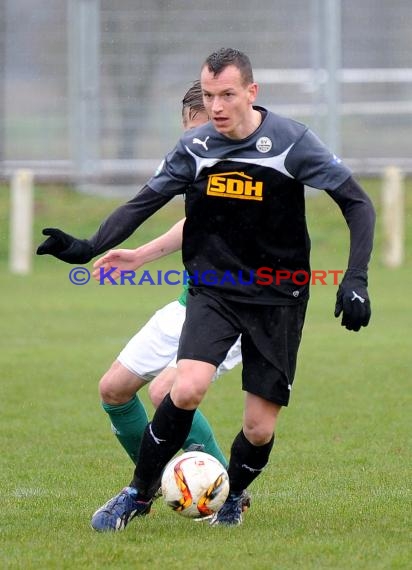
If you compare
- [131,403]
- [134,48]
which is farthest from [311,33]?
[131,403]

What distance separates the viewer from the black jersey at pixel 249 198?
494 centimetres

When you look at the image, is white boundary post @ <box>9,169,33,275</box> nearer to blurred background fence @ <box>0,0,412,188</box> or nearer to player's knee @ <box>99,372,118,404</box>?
blurred background fence @ <box>0,0,412,188</box>

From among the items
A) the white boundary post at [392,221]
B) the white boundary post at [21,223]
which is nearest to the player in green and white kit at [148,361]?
the white boundary post at [21,223]

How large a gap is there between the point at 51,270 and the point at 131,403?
13.6 metres

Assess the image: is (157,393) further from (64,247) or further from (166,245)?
(64,247)

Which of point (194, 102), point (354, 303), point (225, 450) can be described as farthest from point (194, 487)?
point (225, 450)

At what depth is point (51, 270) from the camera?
1894cm

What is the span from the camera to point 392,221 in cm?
1875

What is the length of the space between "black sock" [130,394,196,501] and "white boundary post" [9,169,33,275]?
1349 centimetres

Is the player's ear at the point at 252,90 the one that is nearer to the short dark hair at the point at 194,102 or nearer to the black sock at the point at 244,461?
the short dark hair at the point at 194,102

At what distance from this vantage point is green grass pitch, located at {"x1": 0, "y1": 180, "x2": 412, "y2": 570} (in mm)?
4570

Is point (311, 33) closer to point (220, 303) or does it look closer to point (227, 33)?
point (227, 33)

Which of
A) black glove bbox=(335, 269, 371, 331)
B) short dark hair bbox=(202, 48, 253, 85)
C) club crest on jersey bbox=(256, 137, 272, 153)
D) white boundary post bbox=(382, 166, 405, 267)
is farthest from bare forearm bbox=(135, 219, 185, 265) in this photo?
white boundary post bbox=(382, 166, 405, 267)

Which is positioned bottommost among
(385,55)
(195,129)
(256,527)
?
(256,527)
